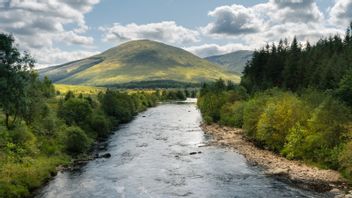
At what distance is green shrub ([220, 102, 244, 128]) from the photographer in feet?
386

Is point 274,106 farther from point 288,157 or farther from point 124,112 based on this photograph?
point 124,112

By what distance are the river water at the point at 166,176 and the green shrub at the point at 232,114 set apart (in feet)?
90.9

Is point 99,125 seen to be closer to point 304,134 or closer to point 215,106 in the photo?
point 215,106

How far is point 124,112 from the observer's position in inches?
5650

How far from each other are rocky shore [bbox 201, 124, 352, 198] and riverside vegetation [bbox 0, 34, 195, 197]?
3439cm

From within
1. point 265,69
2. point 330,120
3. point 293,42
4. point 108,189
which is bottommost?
point 108,189

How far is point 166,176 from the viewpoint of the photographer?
2468 inches

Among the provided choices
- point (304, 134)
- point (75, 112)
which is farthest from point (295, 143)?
point (75, 112)

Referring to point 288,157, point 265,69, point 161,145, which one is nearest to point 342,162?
point 288,157

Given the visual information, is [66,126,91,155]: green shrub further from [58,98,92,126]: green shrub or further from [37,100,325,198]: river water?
[58,98,92,126]: green shrub

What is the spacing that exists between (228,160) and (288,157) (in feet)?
36.2

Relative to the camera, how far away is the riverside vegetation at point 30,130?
4853cm

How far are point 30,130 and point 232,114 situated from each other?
67.9m

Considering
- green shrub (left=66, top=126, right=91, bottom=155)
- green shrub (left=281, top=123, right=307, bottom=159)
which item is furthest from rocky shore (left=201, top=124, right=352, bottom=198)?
green shrub (left=66, top=126, right=91, bottom=155)
